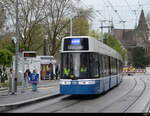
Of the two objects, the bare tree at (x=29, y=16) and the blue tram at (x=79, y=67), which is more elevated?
the bare tree at (x=29, y=16)

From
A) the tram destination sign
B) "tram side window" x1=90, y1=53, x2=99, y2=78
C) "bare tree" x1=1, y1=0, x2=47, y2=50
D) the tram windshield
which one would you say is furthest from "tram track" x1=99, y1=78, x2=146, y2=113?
"bare tree" x1=1, y1=0, x2=47, y2=50

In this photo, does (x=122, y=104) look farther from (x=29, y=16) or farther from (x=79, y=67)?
(x=29, y=16)

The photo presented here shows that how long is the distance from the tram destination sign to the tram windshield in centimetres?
32

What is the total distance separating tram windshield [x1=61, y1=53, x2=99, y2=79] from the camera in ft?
66.9

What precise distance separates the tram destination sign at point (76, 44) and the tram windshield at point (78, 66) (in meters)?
0.32

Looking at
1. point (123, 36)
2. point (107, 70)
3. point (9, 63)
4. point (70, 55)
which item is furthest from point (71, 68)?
point (123, 36)

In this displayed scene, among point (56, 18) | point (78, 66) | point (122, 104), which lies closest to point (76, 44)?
point (78, 66)

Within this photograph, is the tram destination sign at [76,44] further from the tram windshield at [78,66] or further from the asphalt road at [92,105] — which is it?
the asphalt road at [92,105]

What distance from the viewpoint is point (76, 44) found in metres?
20.8

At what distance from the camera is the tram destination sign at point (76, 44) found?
20.7 meters

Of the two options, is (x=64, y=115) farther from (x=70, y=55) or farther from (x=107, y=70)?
(x=107, y=70)

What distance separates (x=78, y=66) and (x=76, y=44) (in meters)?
1.16

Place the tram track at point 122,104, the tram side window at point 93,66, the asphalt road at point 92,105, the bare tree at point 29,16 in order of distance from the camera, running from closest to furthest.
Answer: the asphalt road at point 92,105
the tram track at point 122,104
the tram side window at point 93,66
the bare tree at point 29,16

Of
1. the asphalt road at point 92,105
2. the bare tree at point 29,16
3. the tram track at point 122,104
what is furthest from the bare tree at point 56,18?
the tram track at point 122,104
